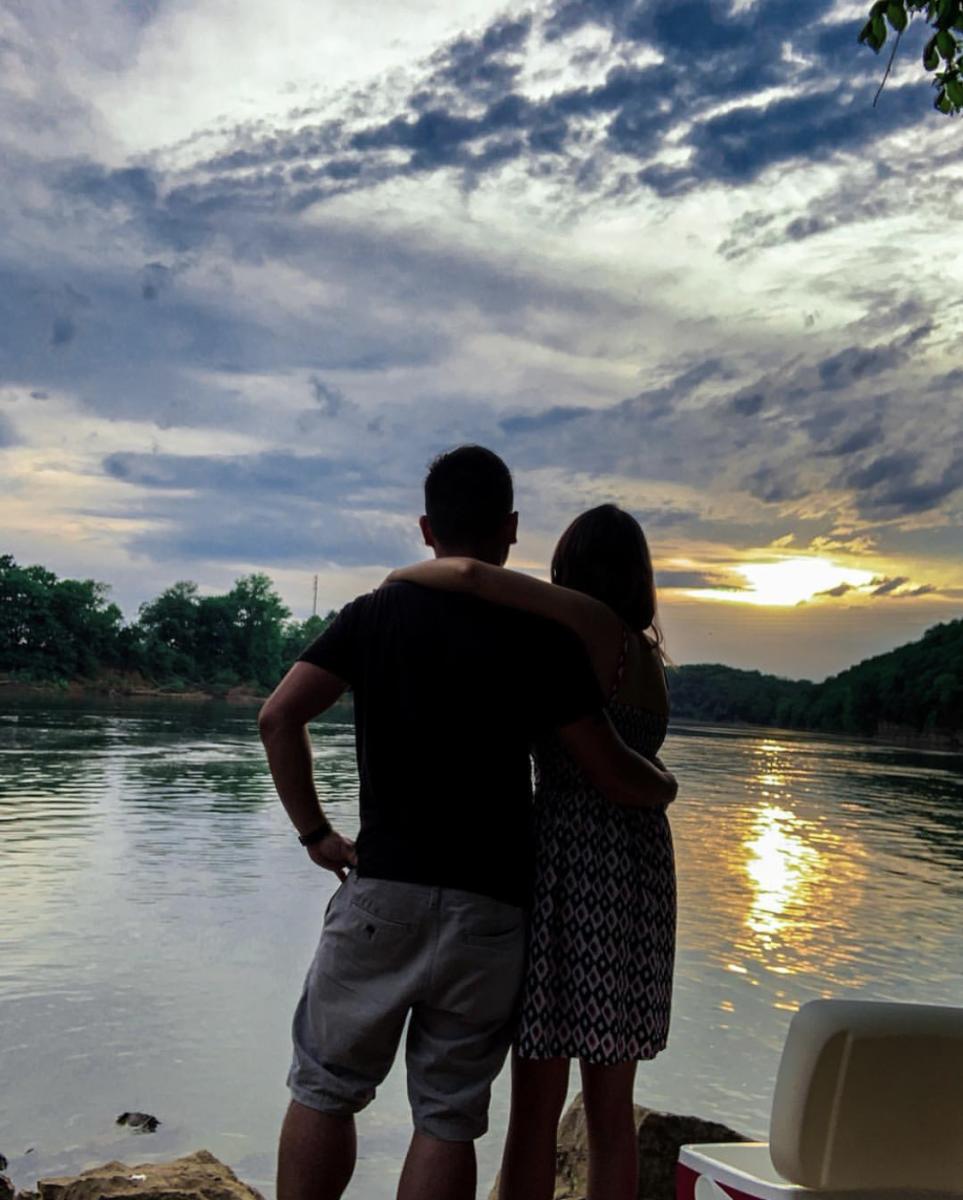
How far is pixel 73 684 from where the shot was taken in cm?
9950

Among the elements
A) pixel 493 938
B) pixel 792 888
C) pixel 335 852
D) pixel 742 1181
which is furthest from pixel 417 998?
A: pixel 792 888

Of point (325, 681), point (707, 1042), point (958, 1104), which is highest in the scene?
point (325, 681)

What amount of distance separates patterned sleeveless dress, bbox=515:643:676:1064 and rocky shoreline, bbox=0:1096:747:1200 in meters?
1.10

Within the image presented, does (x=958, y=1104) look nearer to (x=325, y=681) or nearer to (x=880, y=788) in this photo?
(x=325, y=681)

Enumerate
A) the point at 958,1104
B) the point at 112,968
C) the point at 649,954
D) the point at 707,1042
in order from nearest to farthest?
the point at 958,1104 → the point at 649,954 → the point at 707,1042 → the point at 112,968

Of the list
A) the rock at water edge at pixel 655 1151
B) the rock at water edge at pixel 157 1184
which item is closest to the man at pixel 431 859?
the rock at water edge at pixel 157 1184

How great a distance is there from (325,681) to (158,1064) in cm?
429

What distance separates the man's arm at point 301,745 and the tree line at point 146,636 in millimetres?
99611

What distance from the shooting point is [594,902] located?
258cm

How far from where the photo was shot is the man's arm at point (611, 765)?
2.51m

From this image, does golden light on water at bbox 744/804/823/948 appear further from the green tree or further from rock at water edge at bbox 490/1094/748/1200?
the green tree

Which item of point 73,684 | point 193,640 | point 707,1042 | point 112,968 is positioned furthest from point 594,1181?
point 193,640

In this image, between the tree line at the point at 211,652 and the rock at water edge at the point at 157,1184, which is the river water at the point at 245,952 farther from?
the tree line at the point at 211,652

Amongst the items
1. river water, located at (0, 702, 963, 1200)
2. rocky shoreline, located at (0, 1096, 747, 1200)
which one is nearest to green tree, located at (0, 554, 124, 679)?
river water, located at (0, 702, 963, 1200)
